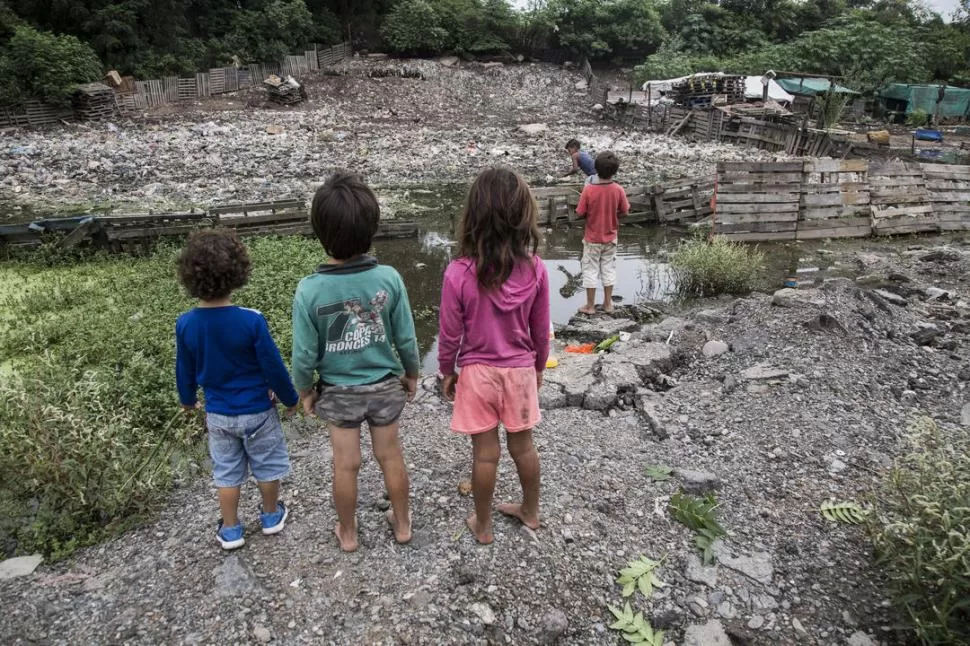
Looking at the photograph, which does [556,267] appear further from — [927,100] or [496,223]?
[927,100]

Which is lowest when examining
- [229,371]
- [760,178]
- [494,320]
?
[229,371]

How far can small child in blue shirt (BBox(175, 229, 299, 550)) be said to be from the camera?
2.60 metres

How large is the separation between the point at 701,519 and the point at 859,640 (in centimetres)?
82

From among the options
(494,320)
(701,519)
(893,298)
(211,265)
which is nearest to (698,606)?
(701,519)

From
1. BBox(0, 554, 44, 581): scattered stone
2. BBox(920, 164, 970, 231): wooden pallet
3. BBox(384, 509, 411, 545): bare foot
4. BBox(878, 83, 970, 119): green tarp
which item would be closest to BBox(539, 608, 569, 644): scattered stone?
BBox(384, 509, 411, 545): bare foot

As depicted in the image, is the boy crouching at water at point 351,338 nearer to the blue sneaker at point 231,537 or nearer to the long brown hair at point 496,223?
the long brown hair at point 496,223

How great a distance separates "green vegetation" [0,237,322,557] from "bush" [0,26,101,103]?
57.3ft

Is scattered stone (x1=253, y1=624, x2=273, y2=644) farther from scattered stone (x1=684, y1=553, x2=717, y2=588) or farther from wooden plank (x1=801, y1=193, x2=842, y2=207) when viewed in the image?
wooden plank (x1=801, y1=193, x2=842, y2=207)

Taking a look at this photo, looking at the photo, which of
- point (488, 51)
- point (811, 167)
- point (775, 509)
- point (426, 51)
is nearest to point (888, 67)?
point (488, 51)

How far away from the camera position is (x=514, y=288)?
2.60 metres

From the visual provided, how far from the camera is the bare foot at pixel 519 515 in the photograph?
307 centimetres

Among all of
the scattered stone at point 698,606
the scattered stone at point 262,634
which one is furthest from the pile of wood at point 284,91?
the scattered stone at point 698,606

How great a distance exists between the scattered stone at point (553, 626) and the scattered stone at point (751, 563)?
0.89m

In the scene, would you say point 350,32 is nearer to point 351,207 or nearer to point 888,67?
point 888,67
